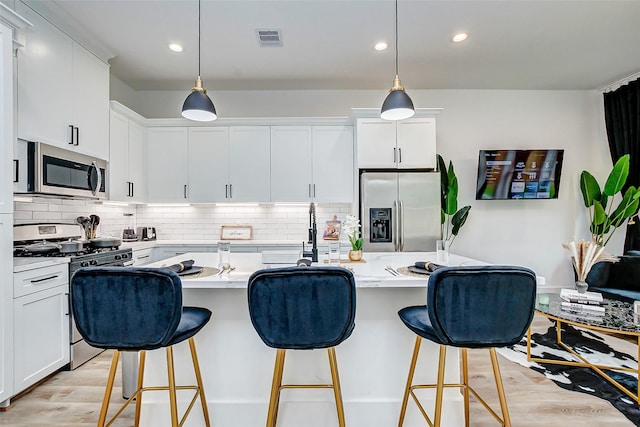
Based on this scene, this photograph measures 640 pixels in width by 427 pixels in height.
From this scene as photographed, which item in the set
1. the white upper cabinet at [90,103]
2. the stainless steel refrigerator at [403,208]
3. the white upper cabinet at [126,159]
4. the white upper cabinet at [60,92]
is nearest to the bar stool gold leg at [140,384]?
the white upper cabinet at [60,92]

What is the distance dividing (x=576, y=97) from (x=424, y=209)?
3008 mm

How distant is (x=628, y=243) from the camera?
384cm

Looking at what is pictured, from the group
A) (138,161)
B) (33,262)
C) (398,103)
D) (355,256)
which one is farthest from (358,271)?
(138,161)

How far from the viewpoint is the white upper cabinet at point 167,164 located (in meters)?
4.04

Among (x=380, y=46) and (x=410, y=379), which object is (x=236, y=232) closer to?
(x=380, y=46)

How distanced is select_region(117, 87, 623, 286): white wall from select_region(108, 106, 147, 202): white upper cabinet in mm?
679

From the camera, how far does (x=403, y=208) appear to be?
12.0ft

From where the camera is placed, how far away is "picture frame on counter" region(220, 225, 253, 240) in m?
4.23

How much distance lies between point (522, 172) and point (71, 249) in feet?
16.8

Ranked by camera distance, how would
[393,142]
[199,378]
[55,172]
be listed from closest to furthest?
[199,378]
[55,172]
[393,142]

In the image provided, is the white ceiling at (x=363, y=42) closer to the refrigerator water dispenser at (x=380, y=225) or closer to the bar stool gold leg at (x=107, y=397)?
the refrigerator water dispenser at (x=380, y=225)

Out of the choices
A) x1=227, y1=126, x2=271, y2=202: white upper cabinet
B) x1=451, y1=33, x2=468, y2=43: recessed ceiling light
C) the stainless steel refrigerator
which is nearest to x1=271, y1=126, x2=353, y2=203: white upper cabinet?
x1=227, y1=126, x2=271, y2=202: white upper cabinet

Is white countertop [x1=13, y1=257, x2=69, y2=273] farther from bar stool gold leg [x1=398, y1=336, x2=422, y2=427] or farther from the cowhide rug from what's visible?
the cowhide rug

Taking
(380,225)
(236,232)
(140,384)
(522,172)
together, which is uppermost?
(522,172)
